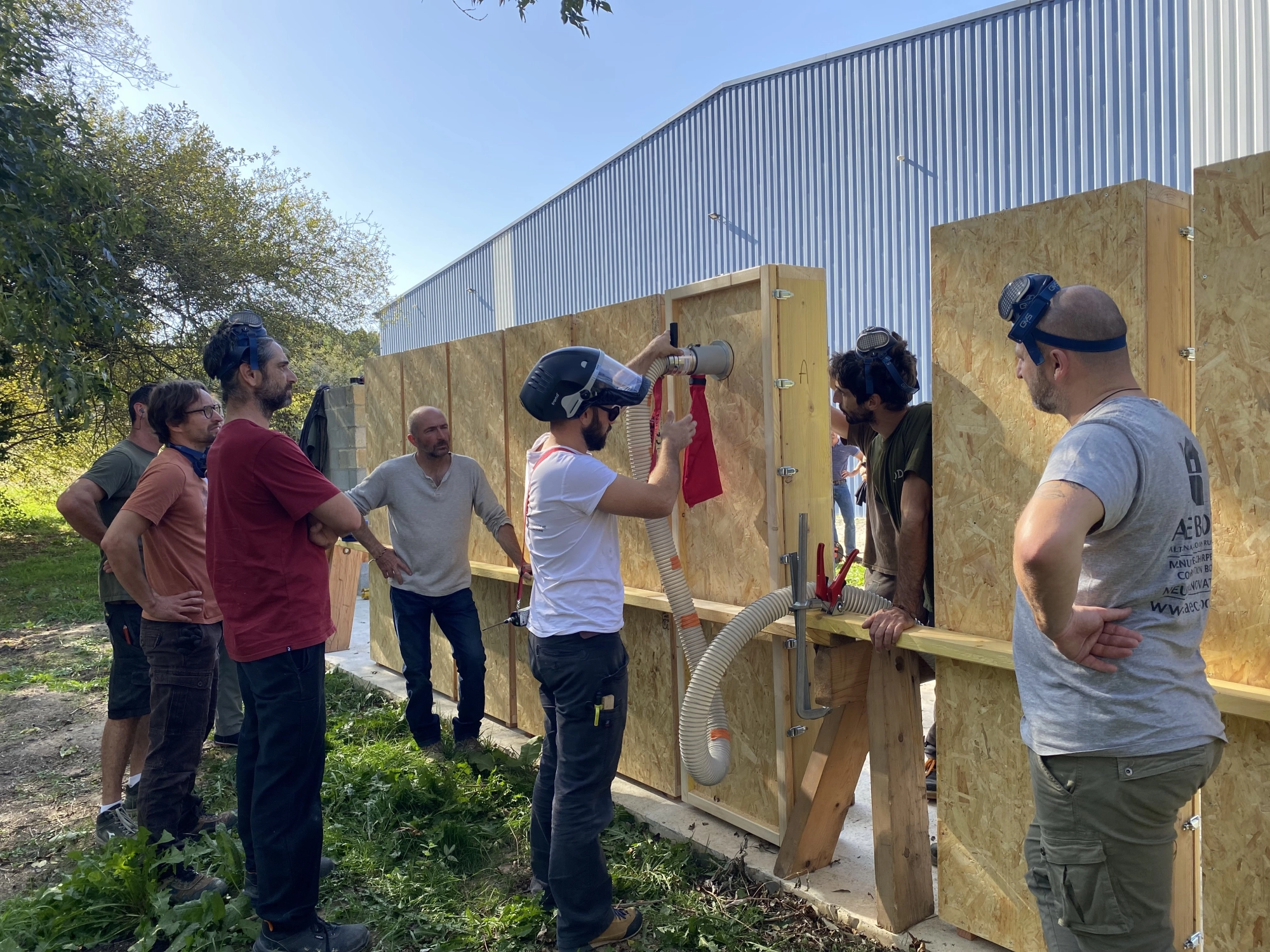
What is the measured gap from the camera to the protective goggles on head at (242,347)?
3100 mm

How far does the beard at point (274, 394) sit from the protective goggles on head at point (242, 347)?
0.25 feet

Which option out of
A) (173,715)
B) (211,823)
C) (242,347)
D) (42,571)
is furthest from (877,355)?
(42,571)

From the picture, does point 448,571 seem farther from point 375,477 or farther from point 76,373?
point 76,373

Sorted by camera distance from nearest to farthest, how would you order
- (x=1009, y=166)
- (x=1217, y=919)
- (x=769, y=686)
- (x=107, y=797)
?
(x=1217, y=919) < (x=769, y=686) < (x=107, y=797) < (x=1009, y=166)

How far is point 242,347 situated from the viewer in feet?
10.2

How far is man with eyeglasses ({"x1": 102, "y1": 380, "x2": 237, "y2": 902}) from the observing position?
3.75 meters

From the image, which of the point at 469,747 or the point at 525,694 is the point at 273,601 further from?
the point at 525,694

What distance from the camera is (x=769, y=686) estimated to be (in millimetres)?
3836

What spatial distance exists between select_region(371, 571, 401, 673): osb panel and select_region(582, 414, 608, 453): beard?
425 cm

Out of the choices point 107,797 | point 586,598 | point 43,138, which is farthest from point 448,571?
point 43,138

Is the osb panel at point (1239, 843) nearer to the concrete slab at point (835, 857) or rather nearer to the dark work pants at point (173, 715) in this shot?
the concrete slab at point (835, 857)

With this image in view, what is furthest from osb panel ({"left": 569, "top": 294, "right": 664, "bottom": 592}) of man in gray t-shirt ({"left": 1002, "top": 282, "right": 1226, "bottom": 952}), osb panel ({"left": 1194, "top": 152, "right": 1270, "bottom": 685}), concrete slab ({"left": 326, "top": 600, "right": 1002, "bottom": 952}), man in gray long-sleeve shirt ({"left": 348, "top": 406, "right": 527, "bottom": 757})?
man in gray t-shirt ({"left": 1002, "top": 282, "right": 1226, "bottom": 952})

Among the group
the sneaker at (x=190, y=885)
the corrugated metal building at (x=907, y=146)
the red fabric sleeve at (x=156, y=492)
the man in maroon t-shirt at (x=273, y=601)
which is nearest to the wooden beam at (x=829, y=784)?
the man in maroon t-shirt at (x=273, y=601)

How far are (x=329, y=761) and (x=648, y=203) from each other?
15208 mm
